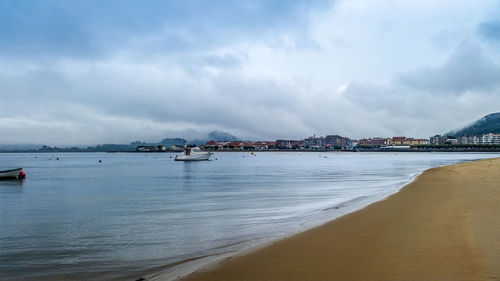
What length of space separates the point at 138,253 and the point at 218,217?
483 centimetres

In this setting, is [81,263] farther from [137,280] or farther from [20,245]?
[20,245]

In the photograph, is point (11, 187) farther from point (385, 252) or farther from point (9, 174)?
point (385, 252)

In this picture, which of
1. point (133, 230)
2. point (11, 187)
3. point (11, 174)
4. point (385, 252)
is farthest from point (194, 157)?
point (385, 252)

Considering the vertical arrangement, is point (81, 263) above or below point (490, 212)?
below

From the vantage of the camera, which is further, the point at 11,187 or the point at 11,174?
the point at 11,174

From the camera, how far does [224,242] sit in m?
9.15

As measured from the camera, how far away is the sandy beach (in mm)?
5551

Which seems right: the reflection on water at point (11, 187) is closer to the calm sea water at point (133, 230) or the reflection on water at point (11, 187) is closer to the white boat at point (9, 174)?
the white boat at point (9, 174)

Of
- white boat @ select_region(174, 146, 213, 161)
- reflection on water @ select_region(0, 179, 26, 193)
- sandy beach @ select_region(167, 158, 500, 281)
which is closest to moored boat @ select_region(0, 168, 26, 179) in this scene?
reflection on water @ select_region(0, 179, 26, 193)

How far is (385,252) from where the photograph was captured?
671 centimetres

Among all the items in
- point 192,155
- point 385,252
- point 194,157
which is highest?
point 192,155

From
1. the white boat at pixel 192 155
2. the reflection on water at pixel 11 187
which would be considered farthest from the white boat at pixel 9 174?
the white boat at pixel 192 155

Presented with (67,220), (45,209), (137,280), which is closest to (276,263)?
(137,280)

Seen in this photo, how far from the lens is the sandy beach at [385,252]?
555 cm
